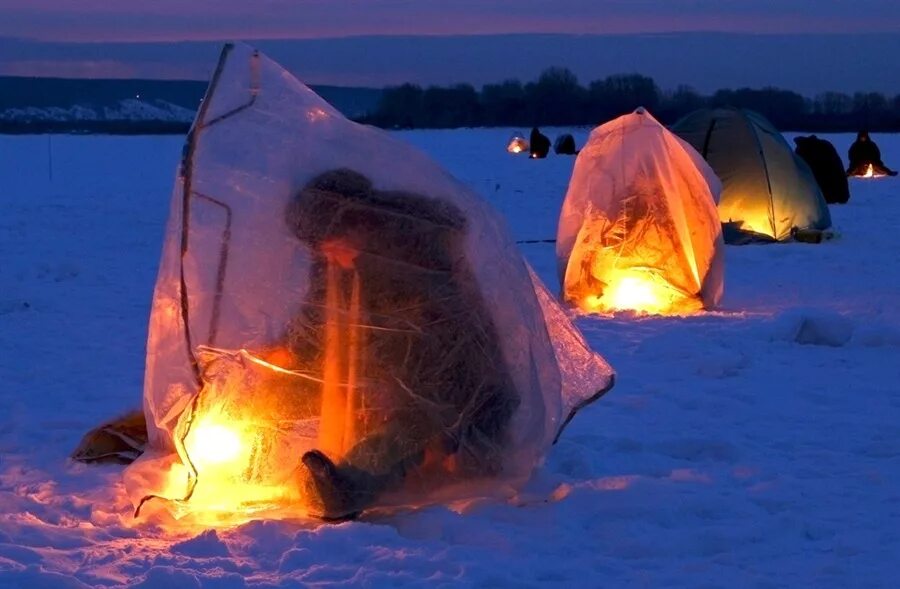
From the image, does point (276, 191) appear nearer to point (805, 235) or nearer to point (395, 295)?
point (395, 295)

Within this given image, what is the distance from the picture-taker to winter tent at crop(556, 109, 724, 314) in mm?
8781

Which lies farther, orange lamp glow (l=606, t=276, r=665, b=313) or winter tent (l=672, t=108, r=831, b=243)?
winter tent (l=672, t=108, r=831, b=243)

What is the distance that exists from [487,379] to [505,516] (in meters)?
0.48

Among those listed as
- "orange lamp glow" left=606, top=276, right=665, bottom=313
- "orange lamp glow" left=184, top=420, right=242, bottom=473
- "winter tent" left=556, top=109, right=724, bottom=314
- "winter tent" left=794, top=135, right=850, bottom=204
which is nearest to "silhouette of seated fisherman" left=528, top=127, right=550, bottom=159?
"winter tent" left=794, top=135, right=850, bottom=204

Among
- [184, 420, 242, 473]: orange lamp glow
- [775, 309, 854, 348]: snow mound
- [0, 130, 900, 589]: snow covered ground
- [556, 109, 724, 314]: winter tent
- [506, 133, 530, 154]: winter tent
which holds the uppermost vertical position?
[506, 133, 530, 154]: winter tent

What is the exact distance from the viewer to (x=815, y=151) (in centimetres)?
1800

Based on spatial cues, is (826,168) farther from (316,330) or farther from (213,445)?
(213,445)

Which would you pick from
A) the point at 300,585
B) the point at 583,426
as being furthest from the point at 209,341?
the point at 583,426

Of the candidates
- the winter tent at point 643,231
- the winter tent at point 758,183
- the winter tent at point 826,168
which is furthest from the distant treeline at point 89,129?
the winter tent at point 643,231

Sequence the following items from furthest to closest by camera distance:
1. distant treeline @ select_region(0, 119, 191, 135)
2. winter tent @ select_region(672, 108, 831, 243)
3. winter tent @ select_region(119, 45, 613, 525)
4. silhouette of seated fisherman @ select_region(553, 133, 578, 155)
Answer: distant treeline @ select_region(0, 119, 191, 135) → silhouette of seated fisherman @ select_region(553, 133, 578, 155) → winter tent @ select_region(672, 108, 831, 243) → winter tent @ select_region(119, 45, 613, 525)

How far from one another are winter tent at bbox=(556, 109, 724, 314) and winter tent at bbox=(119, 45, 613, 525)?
15.2 feet

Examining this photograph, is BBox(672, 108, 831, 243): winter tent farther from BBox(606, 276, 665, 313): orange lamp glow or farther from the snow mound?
the snow mound

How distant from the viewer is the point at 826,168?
17.8 meters

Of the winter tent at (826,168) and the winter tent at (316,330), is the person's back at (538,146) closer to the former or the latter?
the winter tent at (826,168)
